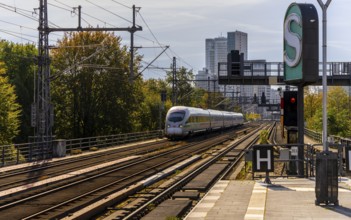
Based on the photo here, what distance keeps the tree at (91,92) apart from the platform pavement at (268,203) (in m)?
40.4

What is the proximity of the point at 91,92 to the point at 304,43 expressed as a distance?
44342mm

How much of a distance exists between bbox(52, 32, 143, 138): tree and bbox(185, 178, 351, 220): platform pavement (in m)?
40.4

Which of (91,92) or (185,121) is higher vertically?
(91,92)

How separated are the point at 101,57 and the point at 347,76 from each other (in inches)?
1163

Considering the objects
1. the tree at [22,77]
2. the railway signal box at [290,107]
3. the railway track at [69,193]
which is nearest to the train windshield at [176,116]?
the tree at [22,77]

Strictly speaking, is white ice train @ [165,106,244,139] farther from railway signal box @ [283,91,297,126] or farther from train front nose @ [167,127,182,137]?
railway signal box @ [283,91,297,126]

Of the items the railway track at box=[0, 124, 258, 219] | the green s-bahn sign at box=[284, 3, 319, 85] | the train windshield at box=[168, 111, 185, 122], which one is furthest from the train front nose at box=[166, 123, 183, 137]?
the green s-bahn sign at box=[284, 3, 319, 85]

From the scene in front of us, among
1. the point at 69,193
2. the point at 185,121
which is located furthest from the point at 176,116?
the point at 69,193

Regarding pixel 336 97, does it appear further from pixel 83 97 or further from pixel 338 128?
pixel 83 97

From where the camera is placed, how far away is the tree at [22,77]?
5731 cm

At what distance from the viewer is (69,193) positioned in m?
17.4

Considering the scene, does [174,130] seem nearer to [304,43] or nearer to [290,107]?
[290,107]

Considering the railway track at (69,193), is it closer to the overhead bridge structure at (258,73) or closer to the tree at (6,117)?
the overhead bridge structure at (258,73)

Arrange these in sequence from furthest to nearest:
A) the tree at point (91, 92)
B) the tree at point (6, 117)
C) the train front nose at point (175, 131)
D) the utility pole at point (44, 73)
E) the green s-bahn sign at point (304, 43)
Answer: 1. the tree at point (91, 92)
2. the train front nose at point (175, 131)
3. the tree at point (6, 117)
4. the utility pole at point (44, 73)
5. the green s-bahn sign at point (304, 43)
